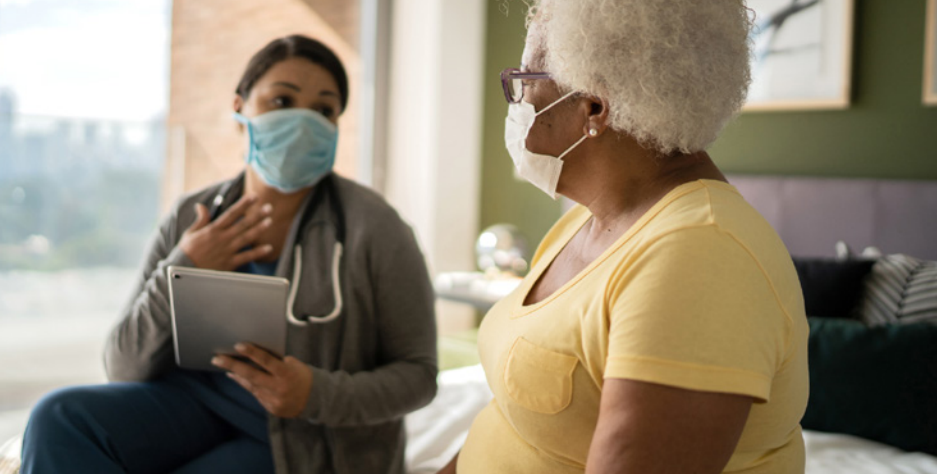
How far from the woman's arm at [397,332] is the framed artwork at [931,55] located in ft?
5.61

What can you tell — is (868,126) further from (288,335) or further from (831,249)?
(288,335)

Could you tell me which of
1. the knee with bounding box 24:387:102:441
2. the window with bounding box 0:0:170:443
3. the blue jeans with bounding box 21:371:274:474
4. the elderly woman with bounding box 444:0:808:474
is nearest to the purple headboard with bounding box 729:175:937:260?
the elderly woman with bounding box 444:0:808:474

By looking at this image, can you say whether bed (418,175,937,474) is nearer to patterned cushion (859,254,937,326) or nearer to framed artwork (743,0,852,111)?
patterned cushion (859,254,937,326)

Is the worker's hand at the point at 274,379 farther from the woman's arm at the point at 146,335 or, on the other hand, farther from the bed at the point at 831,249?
the bed at the point at 831,249

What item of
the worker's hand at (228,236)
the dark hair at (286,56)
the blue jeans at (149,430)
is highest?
the dark hair at (286,56)

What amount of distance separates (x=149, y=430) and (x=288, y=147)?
1.91 ft

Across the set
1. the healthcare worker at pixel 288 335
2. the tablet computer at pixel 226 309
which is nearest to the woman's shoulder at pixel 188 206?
the healthcare worker at pixel 288 335

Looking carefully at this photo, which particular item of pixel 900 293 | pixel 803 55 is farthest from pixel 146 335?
pixel 803 55

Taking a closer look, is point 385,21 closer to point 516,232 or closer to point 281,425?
point 516,232

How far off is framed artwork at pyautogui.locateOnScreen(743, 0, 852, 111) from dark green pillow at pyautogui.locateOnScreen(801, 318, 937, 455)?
40.2 inches

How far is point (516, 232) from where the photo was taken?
3428mm

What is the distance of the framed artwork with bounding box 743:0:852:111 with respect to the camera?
8.06 ft

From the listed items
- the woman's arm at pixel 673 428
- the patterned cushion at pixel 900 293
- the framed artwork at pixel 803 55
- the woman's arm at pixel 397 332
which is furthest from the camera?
the framed artwork at pixel 803 55

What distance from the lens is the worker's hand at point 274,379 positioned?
1279mm
